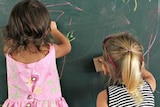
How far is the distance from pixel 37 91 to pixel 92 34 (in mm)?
364

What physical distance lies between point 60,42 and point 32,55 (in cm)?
15

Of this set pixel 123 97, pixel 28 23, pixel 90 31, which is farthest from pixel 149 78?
pixel 28 23

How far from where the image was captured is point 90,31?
1.51 meters

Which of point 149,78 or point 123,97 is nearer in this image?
point 123,97

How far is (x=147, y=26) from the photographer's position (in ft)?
5.11

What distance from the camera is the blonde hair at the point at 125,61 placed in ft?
4.10

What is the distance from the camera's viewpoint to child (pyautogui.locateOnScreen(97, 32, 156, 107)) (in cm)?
125

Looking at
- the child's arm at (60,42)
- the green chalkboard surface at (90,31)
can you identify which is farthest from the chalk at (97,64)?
the child's arm at (60,42)

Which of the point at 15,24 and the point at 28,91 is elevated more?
the point at 15,24

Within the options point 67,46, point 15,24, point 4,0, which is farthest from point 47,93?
point 4,0

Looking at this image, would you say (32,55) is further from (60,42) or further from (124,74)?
(124,74)

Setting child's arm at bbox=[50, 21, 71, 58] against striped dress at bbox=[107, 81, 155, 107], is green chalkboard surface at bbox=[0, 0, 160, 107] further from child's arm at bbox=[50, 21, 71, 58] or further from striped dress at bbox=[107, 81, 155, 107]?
striped dress at bbox=[107, 81, 155, 107]

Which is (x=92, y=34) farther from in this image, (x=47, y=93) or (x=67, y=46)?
(x=47, y=93)

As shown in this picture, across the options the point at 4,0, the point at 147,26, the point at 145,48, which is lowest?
the point at 145,48
